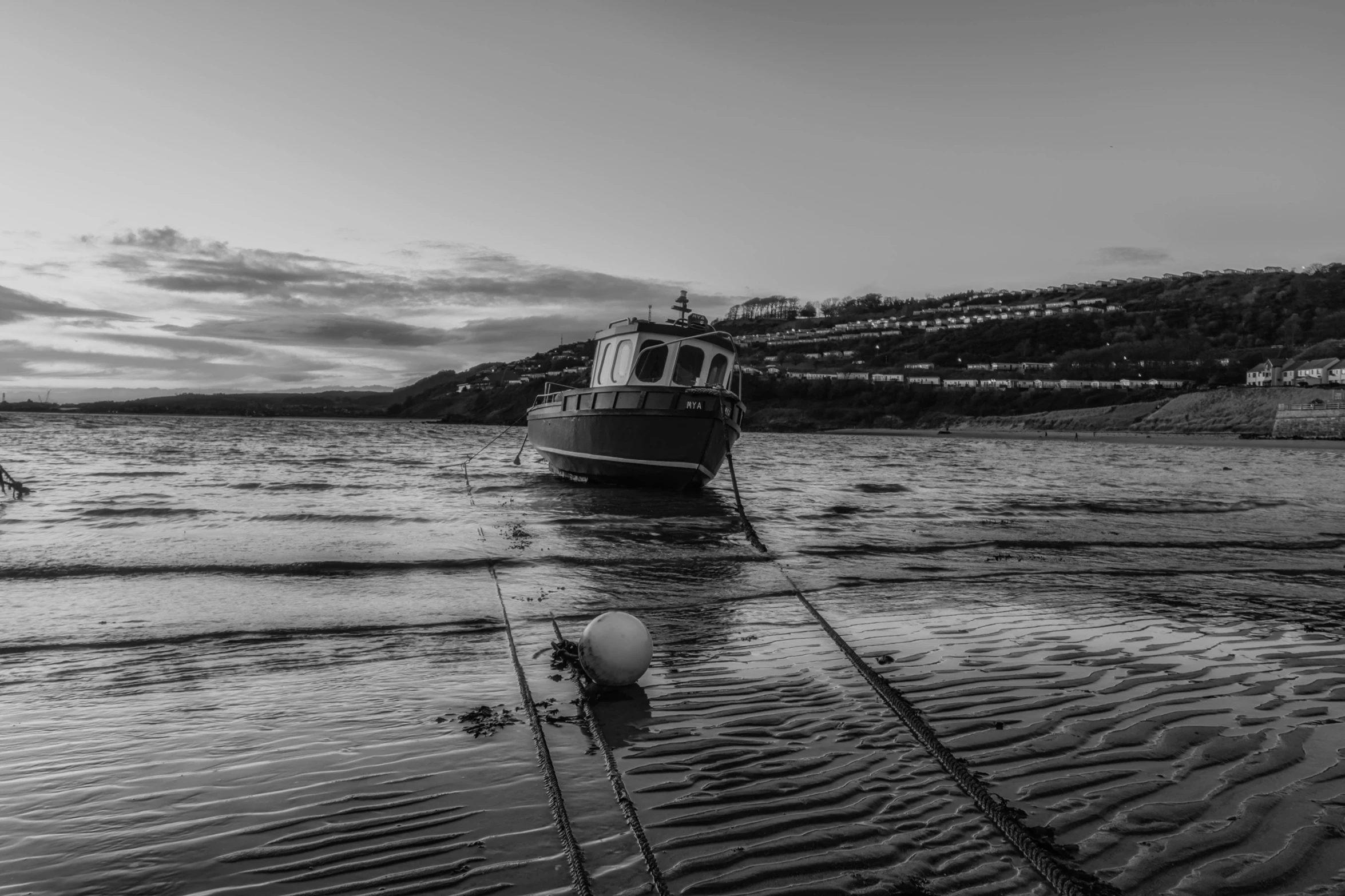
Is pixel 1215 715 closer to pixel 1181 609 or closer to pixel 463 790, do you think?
pixel 1181 609

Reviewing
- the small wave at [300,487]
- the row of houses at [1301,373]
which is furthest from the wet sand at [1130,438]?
the small wave at [300,487]

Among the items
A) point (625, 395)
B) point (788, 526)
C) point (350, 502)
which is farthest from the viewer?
point (625, 395)

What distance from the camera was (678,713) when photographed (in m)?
4.42

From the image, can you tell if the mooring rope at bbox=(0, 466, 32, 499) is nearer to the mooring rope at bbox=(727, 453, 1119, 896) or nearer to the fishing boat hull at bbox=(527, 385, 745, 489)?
the fishing boat hull at bbox=(527, 385, 745, 489)

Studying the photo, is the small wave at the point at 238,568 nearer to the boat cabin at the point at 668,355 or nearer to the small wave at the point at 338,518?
the small wave at the point at 338,518

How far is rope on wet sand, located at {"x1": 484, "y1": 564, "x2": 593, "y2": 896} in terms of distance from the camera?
8.79ft

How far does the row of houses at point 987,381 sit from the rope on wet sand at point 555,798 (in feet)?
376

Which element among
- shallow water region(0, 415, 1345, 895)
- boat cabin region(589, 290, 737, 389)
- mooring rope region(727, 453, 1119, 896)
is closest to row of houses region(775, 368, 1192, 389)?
boat cabin region(589, 290, 737, 389)

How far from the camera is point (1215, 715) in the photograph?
4.30 meters

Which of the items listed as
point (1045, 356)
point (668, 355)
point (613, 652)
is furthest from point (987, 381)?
point (613, 652)

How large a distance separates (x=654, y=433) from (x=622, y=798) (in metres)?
14.8

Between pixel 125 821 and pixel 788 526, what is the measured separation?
11985mm

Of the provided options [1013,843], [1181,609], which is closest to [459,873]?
[1013,843]

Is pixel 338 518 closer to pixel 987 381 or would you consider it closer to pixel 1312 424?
pixel 1312 424
